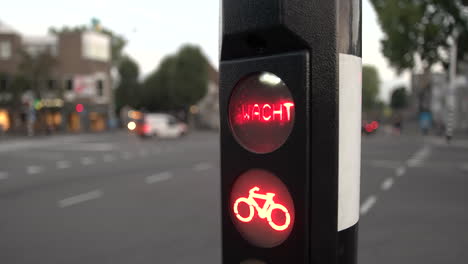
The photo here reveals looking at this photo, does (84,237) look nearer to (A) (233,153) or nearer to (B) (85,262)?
(B) (85,262)

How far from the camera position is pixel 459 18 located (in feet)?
46.1

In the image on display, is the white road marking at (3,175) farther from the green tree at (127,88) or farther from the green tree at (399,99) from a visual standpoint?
the green tree at (399,99)

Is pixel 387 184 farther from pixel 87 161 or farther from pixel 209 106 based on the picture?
pixel 209 106

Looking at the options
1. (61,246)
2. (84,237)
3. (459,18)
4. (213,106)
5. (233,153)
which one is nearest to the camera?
(233,153)

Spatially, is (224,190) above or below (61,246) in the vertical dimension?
above

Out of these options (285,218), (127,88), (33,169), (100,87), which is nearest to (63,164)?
(33,169)

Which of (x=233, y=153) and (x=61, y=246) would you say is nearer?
(x=233, y=153)

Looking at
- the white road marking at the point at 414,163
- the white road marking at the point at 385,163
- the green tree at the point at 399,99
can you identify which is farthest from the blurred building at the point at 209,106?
the green tree at the point at 399,99

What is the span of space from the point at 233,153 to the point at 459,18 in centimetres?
1532

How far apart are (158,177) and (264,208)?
9.87 m

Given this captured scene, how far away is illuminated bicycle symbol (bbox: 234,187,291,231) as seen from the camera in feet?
4.11

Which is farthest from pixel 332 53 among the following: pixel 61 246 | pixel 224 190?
pixel 61 246

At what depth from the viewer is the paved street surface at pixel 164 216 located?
474 cm

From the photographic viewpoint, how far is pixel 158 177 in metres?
10.9
